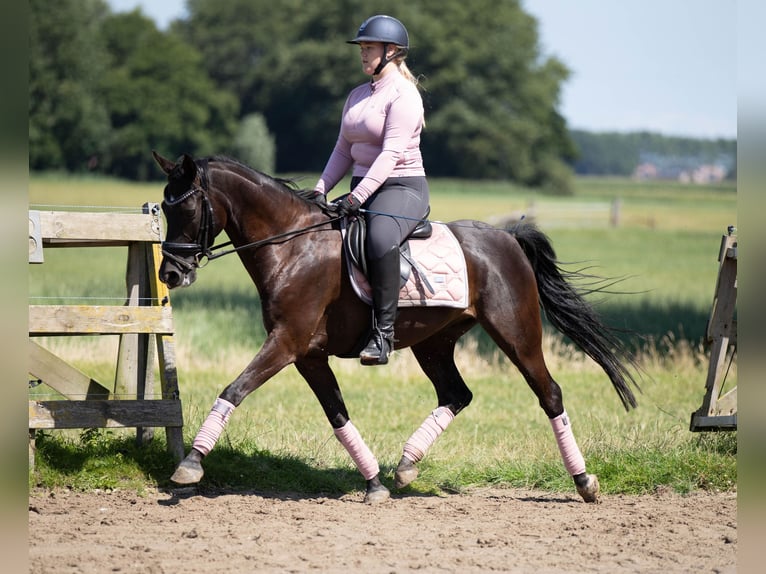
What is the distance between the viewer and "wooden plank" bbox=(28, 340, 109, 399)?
727cm

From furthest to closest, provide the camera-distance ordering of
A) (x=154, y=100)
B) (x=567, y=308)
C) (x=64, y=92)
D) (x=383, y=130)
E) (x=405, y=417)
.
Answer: (x=154, y=100) < (x=64, y=92) < (x=405, y=417) < (x=567, y=308) < (x=383, y=130)

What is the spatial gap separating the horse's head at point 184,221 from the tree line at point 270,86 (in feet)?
196

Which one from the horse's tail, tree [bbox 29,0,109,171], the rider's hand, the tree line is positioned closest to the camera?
the rider's hand

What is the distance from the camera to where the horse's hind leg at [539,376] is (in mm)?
7285

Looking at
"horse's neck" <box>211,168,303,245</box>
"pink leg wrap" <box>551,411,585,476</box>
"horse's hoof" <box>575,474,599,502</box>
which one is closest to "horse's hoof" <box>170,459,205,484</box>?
"horse's neck" <box>211,168,303,245</box>

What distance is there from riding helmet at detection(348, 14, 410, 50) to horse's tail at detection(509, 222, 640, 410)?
1847 millimetres

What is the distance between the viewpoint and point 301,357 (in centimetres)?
691

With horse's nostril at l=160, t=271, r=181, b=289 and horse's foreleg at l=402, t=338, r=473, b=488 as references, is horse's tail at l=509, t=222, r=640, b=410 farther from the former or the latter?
horse's nostril at l=160, t=271, r=181, b=289

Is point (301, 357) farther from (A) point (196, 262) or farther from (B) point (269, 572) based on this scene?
(B) point (269, 572)

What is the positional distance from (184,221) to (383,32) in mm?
1966

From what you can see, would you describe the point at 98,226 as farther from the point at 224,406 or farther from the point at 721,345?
the point at 721,345

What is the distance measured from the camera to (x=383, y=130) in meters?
6.93

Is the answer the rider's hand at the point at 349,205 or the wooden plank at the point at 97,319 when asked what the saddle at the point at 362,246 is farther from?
the wooden plank at the point at 97,319

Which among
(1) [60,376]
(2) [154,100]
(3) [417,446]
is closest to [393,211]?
(3) [417,446]
